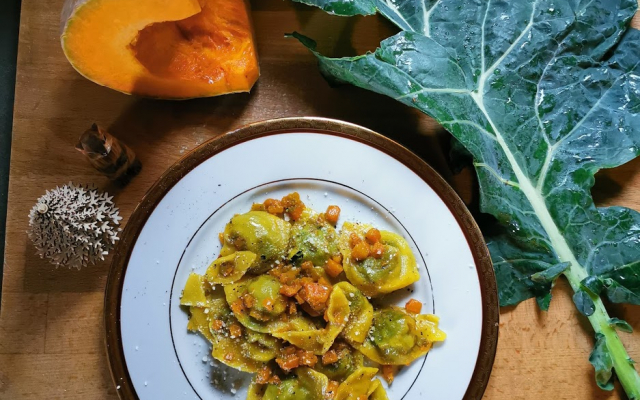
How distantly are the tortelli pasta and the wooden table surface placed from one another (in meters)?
0.41

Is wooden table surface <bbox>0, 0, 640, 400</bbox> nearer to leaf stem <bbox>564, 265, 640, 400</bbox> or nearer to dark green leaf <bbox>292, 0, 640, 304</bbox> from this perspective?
leaf stem <bbox>564, 265, 640, 400</bbox>

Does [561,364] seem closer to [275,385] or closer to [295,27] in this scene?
[275,385]

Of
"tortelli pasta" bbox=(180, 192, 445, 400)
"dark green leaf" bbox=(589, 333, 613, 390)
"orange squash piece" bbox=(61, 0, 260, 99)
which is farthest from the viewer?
"dark green leaf" bbox=(589, 333, 613, 390)

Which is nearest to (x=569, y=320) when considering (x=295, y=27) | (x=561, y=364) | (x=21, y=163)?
(x=561, y=364)

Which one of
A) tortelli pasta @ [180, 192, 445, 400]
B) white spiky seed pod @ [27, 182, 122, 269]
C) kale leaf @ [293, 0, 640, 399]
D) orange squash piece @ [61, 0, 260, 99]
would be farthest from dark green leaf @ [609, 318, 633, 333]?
white spiky seed pod @ [27, 182, 122, 269]

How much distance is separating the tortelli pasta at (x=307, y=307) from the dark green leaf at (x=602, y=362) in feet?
1.99

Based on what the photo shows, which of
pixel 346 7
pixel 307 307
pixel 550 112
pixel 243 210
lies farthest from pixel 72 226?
pixel 550 112

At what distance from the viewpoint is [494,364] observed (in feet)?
7.08

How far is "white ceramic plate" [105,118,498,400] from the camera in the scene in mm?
1960

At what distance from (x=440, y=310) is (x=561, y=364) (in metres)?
0.57

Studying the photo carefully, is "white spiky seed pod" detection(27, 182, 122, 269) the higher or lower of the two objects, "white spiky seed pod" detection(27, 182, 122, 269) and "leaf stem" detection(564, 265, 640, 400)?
the lower

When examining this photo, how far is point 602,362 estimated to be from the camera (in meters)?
2.04

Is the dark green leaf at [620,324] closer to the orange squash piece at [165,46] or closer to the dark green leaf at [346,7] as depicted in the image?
the dark green leaf at [346,7]

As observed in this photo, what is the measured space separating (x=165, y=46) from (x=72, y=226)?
753 mm
